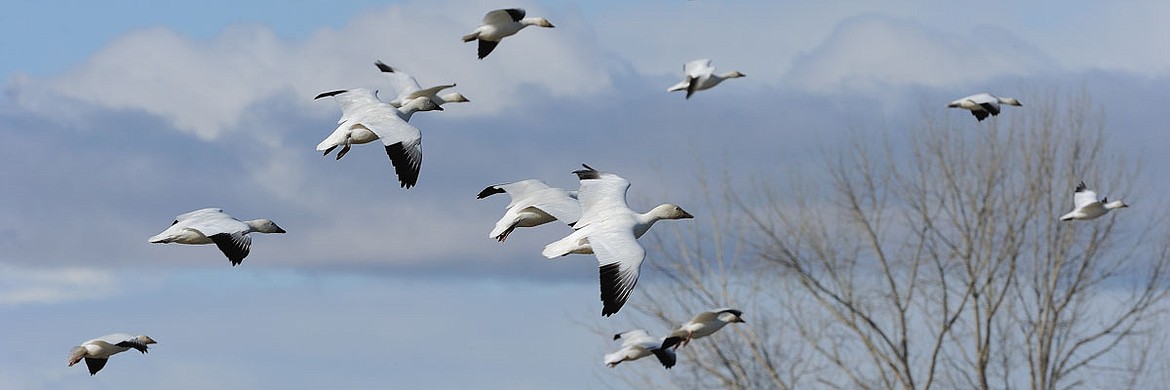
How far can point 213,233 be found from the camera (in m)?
12.3

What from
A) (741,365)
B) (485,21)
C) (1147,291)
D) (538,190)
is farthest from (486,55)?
(1147,291)

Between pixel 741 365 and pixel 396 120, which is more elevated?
pixel 396 120

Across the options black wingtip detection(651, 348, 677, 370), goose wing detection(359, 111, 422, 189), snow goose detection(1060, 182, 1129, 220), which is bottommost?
black wingtip detection(651, 348, 677, 370)

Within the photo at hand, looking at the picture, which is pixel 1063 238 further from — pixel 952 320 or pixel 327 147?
pixel 327 147

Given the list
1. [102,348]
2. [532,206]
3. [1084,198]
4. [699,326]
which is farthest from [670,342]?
[1084,198]

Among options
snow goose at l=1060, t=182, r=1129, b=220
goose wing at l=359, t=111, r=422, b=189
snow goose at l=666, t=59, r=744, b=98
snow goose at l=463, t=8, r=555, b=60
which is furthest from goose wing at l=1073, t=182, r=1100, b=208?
goose wing at l=359, t=111, r=422, b=189

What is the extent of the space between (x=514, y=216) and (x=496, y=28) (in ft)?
6.23

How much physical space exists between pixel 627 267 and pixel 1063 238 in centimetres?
1272

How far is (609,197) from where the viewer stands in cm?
1276

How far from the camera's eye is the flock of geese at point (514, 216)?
465 inches

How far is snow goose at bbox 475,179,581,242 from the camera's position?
13.0 meters

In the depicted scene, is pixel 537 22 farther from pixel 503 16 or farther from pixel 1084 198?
pixel 1084 198

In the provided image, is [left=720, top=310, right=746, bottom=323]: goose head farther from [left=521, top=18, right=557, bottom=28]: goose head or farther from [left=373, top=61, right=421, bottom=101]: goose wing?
[left=373, top=61, right=421, bottom=101]: goose wing

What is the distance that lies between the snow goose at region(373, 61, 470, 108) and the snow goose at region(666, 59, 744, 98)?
6.54 ft
